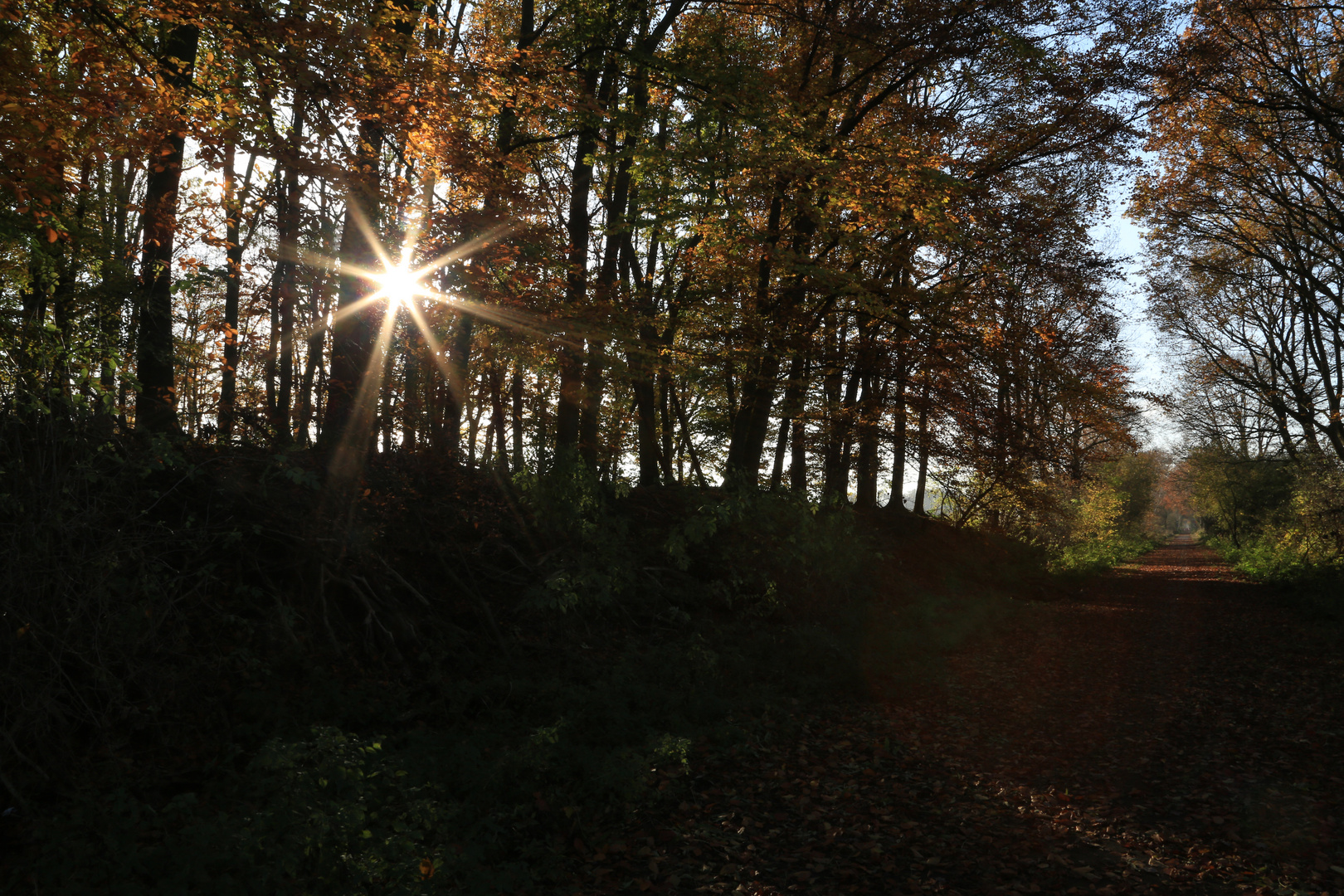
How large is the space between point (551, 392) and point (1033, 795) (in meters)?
18.1

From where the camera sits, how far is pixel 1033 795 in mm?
6305

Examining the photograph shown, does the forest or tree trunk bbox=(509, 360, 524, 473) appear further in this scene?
tree trunk bbox=(509, 360, 524, 473)

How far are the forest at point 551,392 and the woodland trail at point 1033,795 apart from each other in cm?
10

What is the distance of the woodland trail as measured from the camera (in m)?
4.97

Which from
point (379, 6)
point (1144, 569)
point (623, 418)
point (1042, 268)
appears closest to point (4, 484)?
point (379, 6)

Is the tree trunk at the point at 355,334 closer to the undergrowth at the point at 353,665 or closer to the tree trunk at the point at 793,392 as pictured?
the undergrowth at the point at 353,665

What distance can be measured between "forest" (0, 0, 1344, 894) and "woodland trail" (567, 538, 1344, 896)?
0.10 meters

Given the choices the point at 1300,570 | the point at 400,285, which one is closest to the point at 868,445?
the point at 1300,570

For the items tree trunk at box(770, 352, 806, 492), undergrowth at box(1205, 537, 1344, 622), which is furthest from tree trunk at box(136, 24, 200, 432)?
undergrowth at box(1205, 537, 1344, 622)

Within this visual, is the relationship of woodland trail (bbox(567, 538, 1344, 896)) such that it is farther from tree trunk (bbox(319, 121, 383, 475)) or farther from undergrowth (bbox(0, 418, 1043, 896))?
tree trunk (bbox(319, 121, 383, 475))

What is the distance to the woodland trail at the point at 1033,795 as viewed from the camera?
4.97m

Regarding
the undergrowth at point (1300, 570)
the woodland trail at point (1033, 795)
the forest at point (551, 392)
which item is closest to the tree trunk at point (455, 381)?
the forest at point (551, 392)

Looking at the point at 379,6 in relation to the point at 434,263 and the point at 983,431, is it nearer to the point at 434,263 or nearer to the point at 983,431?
the point at 434,263

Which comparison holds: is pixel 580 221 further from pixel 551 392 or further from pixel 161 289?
pixel 551 392
